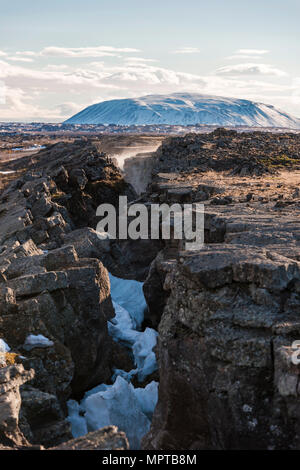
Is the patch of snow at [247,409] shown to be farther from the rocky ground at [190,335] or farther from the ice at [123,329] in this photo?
the ice at [123,329]

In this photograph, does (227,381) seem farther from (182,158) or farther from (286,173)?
(182,158)

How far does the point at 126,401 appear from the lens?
11.2 metres

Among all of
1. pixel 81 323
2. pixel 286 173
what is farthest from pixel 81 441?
pixel 286 173

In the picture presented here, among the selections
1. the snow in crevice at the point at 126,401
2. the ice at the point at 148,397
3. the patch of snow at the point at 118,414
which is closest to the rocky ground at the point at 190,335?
the snow in crevice at the point at 126,401

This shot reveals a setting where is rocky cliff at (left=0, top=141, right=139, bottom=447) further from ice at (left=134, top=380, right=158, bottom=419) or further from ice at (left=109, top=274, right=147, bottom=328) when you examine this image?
ice at (left=134, top=380, right=158, bottom=419)

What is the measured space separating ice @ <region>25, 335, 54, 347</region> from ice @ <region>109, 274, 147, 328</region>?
603 cm

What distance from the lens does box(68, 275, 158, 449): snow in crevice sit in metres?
10.9

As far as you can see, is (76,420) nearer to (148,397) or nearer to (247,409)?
(148,397)

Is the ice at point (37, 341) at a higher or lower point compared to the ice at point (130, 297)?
higher

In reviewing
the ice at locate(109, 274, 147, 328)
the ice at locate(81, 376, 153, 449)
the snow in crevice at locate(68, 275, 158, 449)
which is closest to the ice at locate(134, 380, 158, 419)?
the snow in crevice at locate(68, 275, 158, 449)

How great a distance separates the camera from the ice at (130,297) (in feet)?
58.9

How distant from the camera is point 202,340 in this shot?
8.34 metres

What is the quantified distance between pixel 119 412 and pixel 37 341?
2.59 metres
